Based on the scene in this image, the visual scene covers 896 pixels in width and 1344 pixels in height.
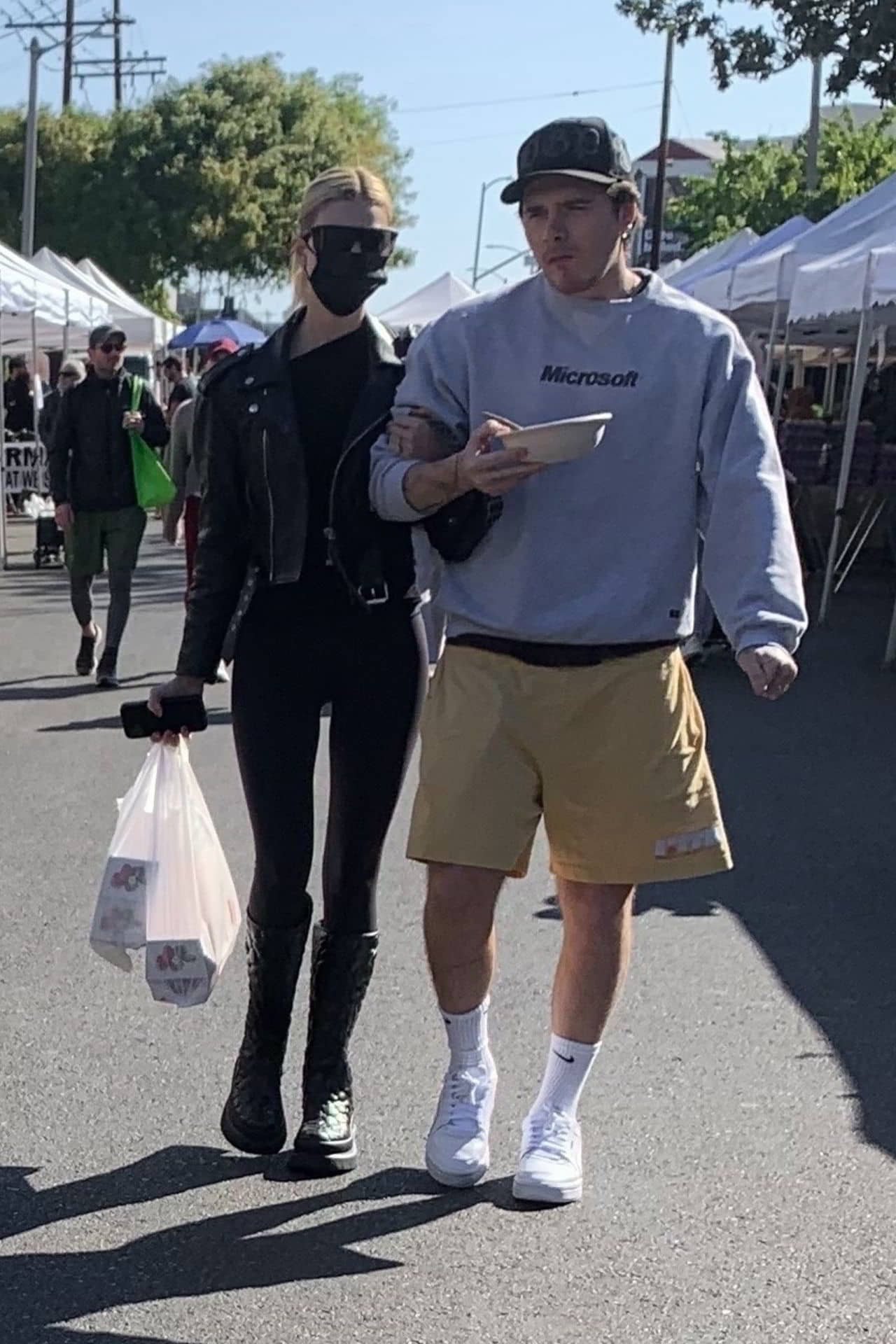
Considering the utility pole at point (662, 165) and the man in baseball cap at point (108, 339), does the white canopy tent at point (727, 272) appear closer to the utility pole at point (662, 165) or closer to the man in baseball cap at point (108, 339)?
the man in baseball cap at point (108, 339)

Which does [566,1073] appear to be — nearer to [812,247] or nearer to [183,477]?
[183,477]

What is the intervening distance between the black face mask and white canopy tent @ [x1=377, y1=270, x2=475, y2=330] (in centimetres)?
2184

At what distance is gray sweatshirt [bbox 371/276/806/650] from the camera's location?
3693 millimetres

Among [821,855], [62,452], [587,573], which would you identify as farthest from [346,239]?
[62,452]

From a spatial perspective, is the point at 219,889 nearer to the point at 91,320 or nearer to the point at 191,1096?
the point at 191,1096

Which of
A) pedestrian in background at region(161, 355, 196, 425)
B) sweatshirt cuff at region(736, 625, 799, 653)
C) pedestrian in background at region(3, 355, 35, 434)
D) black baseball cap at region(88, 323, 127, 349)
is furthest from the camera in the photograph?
pedestrian in background at region(3, 355, 35, 434)

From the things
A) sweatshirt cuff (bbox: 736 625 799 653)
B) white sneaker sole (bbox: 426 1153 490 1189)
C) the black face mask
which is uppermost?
the black face mask

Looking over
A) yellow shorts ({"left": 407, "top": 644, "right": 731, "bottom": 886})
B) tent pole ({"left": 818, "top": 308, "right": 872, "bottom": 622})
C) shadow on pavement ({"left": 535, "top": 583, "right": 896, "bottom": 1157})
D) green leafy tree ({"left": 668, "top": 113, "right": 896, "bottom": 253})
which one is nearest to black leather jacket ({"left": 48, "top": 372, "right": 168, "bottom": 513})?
shadow on pavement ({"left": 535, "top": 583, "right": 896, "bottom": 1157})

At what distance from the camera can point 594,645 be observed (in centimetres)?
379

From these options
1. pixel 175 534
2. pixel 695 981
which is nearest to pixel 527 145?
pixel 695 981

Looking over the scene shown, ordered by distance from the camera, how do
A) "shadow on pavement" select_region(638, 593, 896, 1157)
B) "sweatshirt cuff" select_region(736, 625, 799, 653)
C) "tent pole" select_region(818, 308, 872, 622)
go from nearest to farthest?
"sweatshirt cuff" select_region(736, 625, 799, 653)
"shadow on pavement" select_region(638, 593, 896, 1157)
"tent pole" select_region(818, 308, 872, 622)

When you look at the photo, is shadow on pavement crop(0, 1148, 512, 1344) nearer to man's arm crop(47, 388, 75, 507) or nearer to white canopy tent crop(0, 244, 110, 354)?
man's arm crop(47, 388, 75, 507)

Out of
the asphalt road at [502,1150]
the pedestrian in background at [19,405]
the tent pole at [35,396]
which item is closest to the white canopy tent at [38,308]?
the tent pole at [35,396]

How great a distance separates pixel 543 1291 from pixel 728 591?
1244 millimetres
